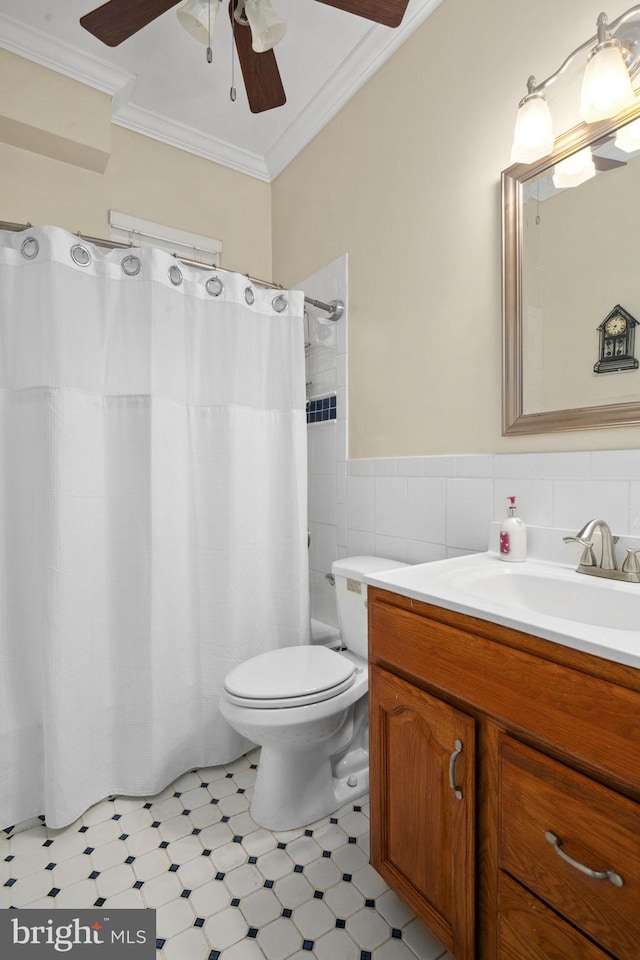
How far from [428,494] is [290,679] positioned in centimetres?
73

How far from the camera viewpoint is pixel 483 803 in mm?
910

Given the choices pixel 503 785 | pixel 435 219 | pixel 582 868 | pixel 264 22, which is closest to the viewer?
pixel 582 868

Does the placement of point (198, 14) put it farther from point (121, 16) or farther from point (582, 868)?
point (582, 868)

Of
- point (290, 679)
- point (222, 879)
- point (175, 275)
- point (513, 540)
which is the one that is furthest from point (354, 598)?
point (175, 275)

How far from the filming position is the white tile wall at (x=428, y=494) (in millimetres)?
1201

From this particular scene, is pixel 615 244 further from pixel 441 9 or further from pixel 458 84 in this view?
pixel 441 9

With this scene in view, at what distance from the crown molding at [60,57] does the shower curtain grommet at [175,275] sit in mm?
955

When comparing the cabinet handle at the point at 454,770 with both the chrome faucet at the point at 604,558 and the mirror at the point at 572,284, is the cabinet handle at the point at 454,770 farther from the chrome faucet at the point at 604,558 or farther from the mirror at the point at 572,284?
the mirror at the point at 572,284

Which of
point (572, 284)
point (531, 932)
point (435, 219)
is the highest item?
point (435, 219)

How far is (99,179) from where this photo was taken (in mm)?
2186

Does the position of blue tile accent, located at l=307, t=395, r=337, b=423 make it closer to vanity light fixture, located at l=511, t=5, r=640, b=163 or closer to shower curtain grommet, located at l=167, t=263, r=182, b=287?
shower curtain grommet, located at l=167, t=263, r=182, b=287

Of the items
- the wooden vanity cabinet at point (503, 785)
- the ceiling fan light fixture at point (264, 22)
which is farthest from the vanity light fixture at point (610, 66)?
the wooden vanity cabinet at point (503, 785)

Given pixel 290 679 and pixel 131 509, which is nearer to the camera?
pixel 290 679

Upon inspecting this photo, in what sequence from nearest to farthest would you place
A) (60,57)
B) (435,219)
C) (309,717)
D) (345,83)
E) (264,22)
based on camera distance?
1. (264,22)
2. (309,717)
3. (435,219)
4. (60,57)
5. (345,83)
